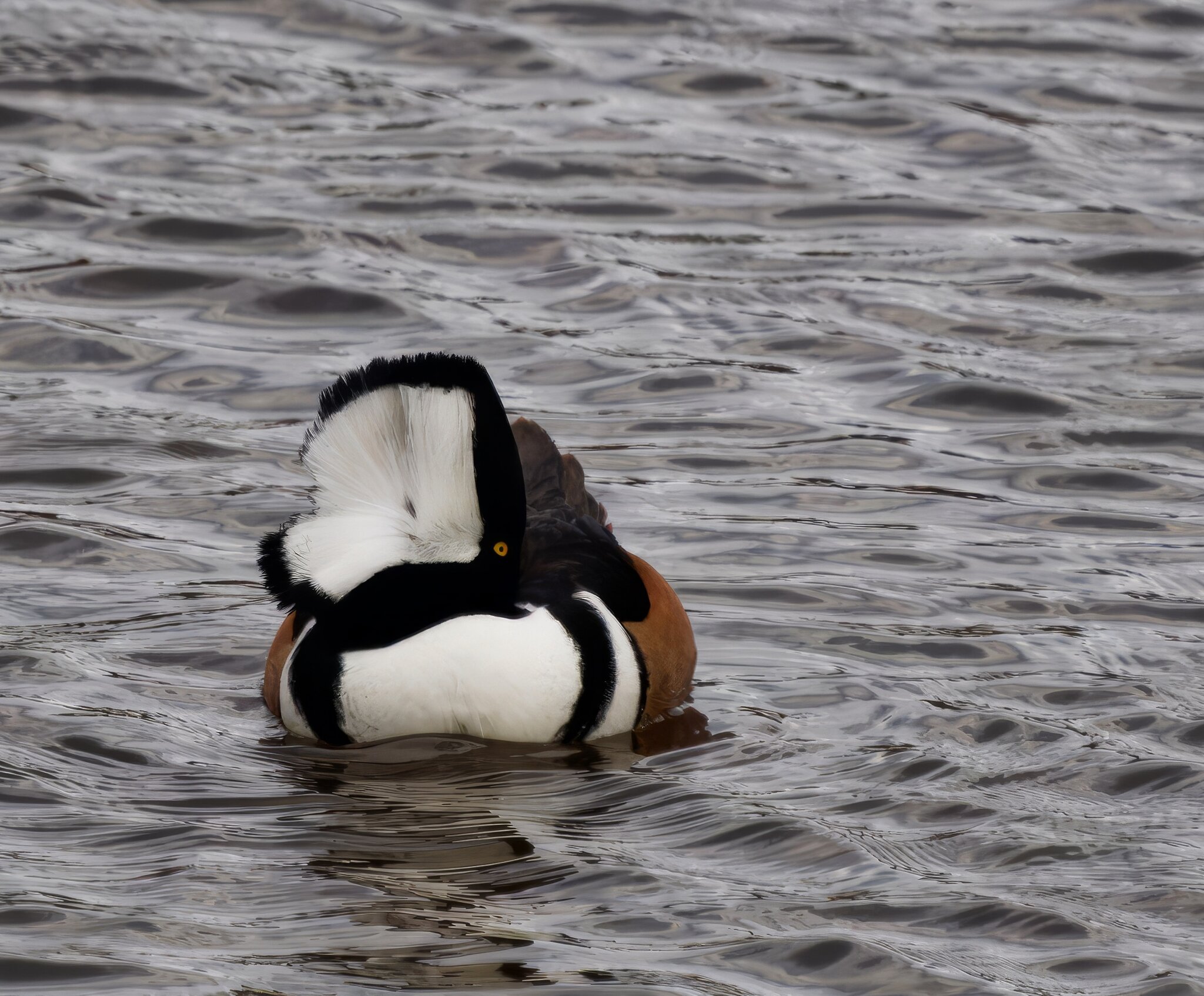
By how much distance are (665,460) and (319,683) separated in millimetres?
3452

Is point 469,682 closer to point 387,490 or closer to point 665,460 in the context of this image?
point 387,490

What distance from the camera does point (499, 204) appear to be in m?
13.0

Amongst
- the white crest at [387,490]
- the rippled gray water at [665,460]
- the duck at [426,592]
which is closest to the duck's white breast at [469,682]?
the duck at [426,592]

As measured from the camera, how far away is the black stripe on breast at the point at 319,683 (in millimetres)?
6328

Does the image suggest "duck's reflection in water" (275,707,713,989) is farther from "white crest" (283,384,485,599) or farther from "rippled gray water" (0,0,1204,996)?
"white crest" (283,384,485,599)

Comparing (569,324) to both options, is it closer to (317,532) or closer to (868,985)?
(317,532)

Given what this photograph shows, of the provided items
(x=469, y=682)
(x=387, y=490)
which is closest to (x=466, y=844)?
(x=469, y=682)

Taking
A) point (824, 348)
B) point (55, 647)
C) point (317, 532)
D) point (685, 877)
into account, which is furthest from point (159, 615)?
point (824, 348)

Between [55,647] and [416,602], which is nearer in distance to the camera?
[416,602]

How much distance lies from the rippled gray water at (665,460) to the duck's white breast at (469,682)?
13 centimetres

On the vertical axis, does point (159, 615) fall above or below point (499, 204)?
below

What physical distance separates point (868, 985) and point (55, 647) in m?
3.52

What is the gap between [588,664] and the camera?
646 cm

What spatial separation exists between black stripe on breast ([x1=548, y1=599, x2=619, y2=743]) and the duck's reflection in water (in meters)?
0.09
